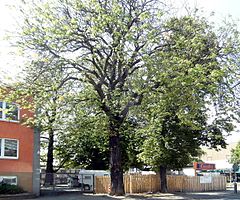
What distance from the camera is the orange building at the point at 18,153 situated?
2844cm

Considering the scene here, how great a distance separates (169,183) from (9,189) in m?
14.9

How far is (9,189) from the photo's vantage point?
1045 inches

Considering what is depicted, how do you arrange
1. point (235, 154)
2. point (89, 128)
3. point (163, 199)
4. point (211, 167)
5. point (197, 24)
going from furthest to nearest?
point (235, 154)
point (211, 167)
point (89, 128)
point (163, 199)
point (197, 24)

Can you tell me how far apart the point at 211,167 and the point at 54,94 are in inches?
1958

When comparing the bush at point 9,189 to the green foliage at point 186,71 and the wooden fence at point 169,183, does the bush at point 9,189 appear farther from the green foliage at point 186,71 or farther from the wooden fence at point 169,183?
the green foliage at point 186,71

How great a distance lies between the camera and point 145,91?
22625 mm

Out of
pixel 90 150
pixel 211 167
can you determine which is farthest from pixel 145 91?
pixel 211 167

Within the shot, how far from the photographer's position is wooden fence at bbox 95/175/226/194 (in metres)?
31.4

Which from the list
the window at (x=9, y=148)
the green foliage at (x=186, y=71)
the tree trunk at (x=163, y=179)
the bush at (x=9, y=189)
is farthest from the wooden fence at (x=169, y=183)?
the green foliage at (x=186, y=71)

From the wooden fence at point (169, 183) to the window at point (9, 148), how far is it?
6727 millimetres

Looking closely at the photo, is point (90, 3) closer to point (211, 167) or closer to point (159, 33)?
point (159, 33)

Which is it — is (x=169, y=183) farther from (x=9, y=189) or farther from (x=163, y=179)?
(x=9, y=189)

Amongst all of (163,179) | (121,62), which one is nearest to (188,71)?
(121,62)

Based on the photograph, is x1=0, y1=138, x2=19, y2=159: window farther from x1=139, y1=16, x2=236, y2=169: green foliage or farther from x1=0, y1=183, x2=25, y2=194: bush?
x1=139, y1=16, x2=236, y2=169: green foliage
